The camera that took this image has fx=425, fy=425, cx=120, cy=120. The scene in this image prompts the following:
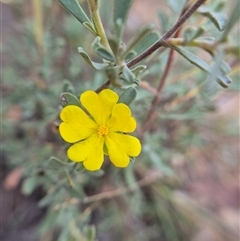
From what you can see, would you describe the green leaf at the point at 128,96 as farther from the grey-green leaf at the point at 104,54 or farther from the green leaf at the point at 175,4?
the green leaf at the point at 175,4

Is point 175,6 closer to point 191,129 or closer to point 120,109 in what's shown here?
point 120,109

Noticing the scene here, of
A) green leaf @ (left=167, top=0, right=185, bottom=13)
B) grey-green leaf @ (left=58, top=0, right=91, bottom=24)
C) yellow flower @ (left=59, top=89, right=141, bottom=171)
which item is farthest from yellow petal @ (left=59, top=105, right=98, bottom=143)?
green leaf @ (left=167, top=0, right=185, bottom=13)

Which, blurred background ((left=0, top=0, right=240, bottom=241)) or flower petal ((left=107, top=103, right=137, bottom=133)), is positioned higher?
flower petal ((left=107, top=103, right=137, bottom=133))

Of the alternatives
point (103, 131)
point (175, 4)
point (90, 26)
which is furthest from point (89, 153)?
point (175, 4)

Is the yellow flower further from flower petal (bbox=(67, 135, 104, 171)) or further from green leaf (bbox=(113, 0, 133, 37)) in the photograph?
green leaf (bbox=(113, 0, 133, 37))

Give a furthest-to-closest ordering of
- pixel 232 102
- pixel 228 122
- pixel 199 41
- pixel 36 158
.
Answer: pixel 232 102 < pixel 228 122 < pixel 36 158 < pixel 199 41

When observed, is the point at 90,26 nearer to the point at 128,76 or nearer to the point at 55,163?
the point at 128,76

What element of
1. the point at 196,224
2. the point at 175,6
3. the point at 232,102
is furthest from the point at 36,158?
the point at 232,102

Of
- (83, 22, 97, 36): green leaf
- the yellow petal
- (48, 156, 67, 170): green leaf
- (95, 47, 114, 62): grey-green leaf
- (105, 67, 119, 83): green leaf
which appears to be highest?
(83, 22, 97, 36): green leaf
